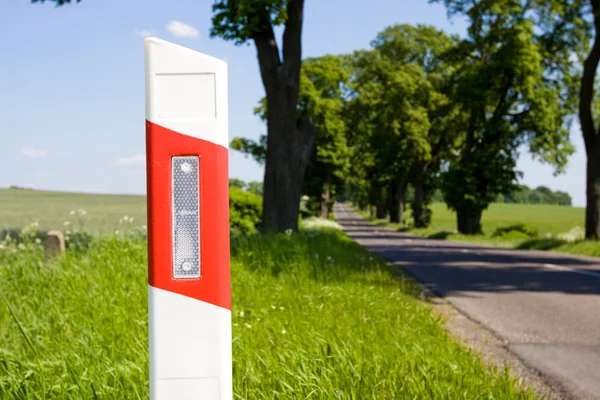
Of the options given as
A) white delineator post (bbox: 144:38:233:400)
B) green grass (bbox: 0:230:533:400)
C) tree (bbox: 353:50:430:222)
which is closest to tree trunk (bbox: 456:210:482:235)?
tree (bbox: 353:50:430:222)

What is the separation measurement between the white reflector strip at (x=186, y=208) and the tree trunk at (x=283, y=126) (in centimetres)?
1502

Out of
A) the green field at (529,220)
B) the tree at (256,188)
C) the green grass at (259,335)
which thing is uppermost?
the tree at (256,188)

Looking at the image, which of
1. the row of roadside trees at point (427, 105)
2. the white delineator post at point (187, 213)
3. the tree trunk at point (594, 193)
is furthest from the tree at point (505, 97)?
the white delineator post at point (187, 213)

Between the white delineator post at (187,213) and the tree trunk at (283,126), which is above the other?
the tree trunk at (283,126)

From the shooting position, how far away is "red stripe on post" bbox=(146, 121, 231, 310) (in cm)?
195

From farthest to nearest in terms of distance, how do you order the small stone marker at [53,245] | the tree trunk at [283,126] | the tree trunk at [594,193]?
the tree trunk at [594,193] < the tree trunk at [283,126] < the small stone marker at [53,245]

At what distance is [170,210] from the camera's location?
1955 mm

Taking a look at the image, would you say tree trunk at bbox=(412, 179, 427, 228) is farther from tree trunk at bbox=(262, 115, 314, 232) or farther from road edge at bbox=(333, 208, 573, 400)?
road edge at bbox=(333, 208, 573, 400)

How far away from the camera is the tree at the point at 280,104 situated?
16266mm

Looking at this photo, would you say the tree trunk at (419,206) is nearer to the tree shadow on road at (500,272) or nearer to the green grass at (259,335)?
the tree shadow on road at (500,272)

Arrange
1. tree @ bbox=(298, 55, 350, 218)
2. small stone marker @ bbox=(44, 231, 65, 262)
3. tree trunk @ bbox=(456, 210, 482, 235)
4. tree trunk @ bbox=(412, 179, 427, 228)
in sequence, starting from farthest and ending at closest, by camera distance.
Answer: tree @ bbox=(298, 55, 350, 218)
tree trunk @ bbox=(412, 179, 427, 228)
tree trunk @ bbox=(456, 210, 482, 235)
small stone marker @ bbox=(44, 231, 65, 262)

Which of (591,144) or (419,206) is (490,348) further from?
(419,206)

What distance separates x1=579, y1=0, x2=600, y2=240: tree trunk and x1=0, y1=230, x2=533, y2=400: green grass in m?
14.6

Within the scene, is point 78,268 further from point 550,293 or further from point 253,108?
point 253,108
